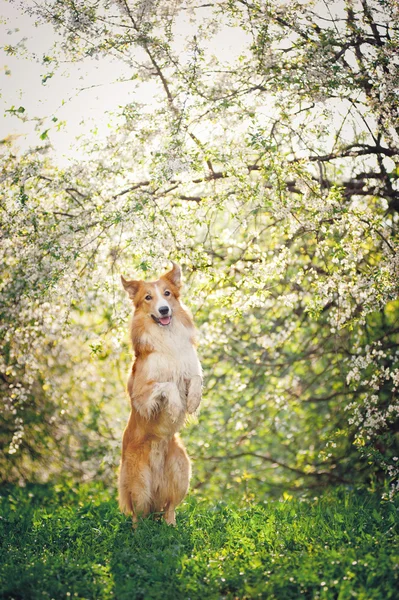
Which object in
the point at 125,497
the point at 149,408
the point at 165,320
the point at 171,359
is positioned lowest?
the point at 125,497

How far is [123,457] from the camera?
18.1ft

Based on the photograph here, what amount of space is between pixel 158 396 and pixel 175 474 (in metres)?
0.69

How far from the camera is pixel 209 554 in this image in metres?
4.92

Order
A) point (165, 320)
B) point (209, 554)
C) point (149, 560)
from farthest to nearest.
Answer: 1. point (165, 320)
2. point (209, 554)
3. point (149, 560)

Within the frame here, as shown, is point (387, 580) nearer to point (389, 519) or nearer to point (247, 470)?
point (389, 519)

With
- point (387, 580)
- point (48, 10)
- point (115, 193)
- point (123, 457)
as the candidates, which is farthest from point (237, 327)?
point (387, 580)

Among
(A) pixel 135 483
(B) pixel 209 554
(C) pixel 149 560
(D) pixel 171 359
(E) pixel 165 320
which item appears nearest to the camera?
(C) pixel 149 560

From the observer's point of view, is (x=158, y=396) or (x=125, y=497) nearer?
(x=158, y=396)

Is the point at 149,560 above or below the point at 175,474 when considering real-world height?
below

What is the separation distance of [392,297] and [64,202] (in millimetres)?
3470

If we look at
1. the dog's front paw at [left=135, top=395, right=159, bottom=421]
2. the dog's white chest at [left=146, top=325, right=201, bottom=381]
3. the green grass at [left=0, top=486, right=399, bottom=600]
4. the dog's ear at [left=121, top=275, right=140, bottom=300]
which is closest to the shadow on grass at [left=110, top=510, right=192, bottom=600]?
the green grass at [left=0, top=486, right=399, bottom=600]

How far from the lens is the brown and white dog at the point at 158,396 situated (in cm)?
526

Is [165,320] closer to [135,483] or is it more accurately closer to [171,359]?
[171,359]

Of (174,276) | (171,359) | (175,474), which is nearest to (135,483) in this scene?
(175,474)
